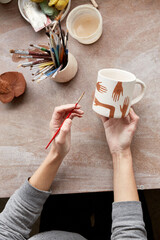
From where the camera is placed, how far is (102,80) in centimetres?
54

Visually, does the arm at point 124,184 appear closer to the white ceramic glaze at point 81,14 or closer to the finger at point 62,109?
the finger at point 62,109

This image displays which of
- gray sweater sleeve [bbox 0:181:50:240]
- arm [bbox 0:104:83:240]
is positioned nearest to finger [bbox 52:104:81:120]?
arm [bbox 0:104:83:240]

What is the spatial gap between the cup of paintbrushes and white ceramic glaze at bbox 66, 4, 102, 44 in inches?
2.7

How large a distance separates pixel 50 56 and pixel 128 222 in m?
0.51

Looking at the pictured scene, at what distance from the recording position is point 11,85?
726mm

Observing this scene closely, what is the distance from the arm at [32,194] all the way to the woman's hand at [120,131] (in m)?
0.10

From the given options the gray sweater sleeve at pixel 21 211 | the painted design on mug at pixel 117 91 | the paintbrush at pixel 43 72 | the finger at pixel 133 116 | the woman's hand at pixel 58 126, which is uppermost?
the paintbrush at pixel 43 72

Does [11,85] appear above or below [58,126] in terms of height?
above

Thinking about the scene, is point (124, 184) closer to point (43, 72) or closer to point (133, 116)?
point (133, 116)

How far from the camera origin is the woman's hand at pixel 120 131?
644 millimetres

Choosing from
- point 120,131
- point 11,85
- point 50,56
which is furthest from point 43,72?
point 120,131

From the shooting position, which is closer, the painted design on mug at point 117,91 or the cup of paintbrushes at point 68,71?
the painted design on mug at point 117,91

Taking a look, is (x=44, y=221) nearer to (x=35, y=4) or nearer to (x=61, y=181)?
(x=61, y=181)

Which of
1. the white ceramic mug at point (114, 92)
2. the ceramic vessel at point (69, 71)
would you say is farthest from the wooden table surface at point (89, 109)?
the white ceramic mug at point (114, 92)
